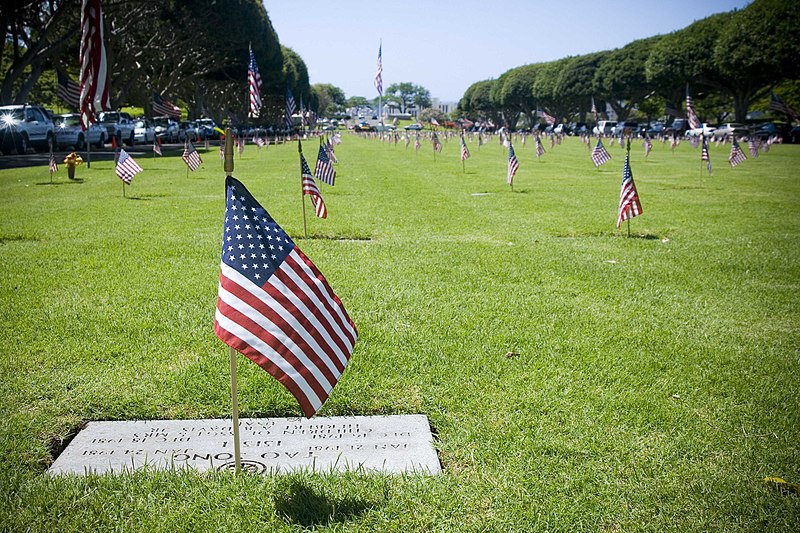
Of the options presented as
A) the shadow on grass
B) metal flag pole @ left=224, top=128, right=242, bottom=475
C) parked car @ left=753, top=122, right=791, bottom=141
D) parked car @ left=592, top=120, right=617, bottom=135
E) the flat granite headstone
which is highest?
parked car @ left=592, top=120, right=617, bottom=135

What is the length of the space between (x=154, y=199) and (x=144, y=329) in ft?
32.9

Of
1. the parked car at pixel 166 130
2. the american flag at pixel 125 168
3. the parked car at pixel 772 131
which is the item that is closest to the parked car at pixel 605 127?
the parked car at pixel 772 131

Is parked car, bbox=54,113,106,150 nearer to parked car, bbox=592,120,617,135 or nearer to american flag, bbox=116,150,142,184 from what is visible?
american flag, bbox=116,150,142,184

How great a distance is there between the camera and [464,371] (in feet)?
16.0

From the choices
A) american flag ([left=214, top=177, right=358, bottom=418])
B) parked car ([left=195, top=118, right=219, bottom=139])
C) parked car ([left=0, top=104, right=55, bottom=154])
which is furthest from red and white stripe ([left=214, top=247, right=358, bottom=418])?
parked car ([left=195, top=118, right=219, bottom=139])

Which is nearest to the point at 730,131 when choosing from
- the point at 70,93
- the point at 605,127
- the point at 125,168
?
the point at 605,127

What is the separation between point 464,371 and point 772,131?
53306 millimetres

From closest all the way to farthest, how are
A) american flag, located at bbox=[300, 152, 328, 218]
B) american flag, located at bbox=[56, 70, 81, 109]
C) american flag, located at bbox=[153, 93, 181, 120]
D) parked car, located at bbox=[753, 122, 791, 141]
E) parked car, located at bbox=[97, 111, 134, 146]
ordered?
american flag, located at bbox=[300, 152, 328, 218], american flag, located at bbox=[56, 70, 81, 109], parked car, located at bbox=[97, 111, 134, 146], american flag, located at bbox=[153, 93, 181, 120], parked car, located at bbox=[753, 122, 791, 141]

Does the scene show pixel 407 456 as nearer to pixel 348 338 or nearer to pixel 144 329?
pixel 348 338

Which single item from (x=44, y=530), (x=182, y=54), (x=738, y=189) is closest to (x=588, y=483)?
(x=44, y=530)

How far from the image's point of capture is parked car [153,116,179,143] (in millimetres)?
44312

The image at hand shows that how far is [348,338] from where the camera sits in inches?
143

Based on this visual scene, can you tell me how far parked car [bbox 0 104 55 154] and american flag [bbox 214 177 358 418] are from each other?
2756 cm

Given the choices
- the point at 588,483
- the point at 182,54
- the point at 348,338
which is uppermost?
the point at 182,54
